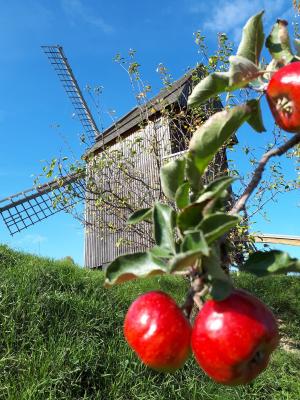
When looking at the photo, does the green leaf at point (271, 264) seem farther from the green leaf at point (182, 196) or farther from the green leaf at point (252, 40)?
the green leaf at point (252, 40)

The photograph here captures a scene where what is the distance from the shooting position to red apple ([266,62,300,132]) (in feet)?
1.84

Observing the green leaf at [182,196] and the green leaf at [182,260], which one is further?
the green leaf at [182,196]

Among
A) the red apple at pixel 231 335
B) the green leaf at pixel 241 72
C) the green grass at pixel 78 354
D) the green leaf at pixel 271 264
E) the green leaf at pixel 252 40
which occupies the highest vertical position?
the green leaf at pixel 252 40

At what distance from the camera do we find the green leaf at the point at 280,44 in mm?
677

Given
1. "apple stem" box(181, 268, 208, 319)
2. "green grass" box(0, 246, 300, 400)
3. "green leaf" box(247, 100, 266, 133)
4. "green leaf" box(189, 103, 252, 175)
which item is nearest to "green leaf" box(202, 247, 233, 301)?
"apple stem" box(181, 268, 208, 319)

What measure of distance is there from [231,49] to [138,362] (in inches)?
192

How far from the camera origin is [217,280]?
0.52 m

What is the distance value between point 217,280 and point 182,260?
67mm

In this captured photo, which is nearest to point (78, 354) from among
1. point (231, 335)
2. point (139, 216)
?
point (139, 216)

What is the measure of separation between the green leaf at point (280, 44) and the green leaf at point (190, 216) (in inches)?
11.3

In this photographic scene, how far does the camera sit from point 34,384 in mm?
4117

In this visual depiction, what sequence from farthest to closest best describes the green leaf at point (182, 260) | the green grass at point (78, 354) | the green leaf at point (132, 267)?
the green grass at point (78, 354) < the green leaf at point (132, 267) < the green leaf at point (182, 260)

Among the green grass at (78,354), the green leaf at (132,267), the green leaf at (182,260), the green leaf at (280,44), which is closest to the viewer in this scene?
the green leaf at (182,260)

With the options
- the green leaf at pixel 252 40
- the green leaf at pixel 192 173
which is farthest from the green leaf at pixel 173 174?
the green leaf at pixel 252 40
